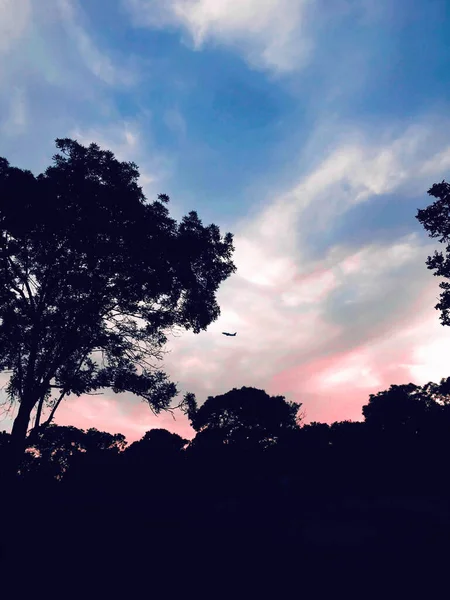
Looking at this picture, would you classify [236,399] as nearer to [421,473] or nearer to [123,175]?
[421,473]

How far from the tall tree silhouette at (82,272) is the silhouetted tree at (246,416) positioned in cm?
4656

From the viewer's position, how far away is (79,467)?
34.9 m

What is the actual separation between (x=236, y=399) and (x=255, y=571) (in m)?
50.3

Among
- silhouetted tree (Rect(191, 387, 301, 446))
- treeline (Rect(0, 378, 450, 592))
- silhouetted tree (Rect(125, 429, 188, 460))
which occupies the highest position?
silhouetted tree (Rect(191, 387, 301, 446))

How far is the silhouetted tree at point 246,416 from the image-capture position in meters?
58.1

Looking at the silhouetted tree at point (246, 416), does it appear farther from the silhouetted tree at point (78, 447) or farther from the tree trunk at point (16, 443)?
the tree trunk at point (16, 443)

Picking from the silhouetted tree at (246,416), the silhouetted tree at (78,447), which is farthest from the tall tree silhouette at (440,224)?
the silhouetted tree at (246,416)

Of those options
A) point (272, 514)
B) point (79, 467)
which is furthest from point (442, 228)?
point (79, 467)

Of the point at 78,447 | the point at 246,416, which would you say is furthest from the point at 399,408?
the point at 78,447

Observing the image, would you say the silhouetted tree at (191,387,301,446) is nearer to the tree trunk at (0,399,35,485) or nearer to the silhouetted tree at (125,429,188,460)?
the silhouetted tree at (125,429,188,460)

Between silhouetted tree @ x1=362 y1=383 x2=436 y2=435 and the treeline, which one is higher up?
silhouetted tree @ x1=362 y1=383 x2=436 y2=435

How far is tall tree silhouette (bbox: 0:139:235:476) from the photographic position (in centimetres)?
1364

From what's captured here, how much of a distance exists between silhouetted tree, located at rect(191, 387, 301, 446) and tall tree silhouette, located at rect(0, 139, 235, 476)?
153 ft

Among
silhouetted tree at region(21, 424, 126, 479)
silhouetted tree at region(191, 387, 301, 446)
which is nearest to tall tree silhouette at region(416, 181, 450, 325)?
silhouetted tree at region(21, 424, 126, 479)
